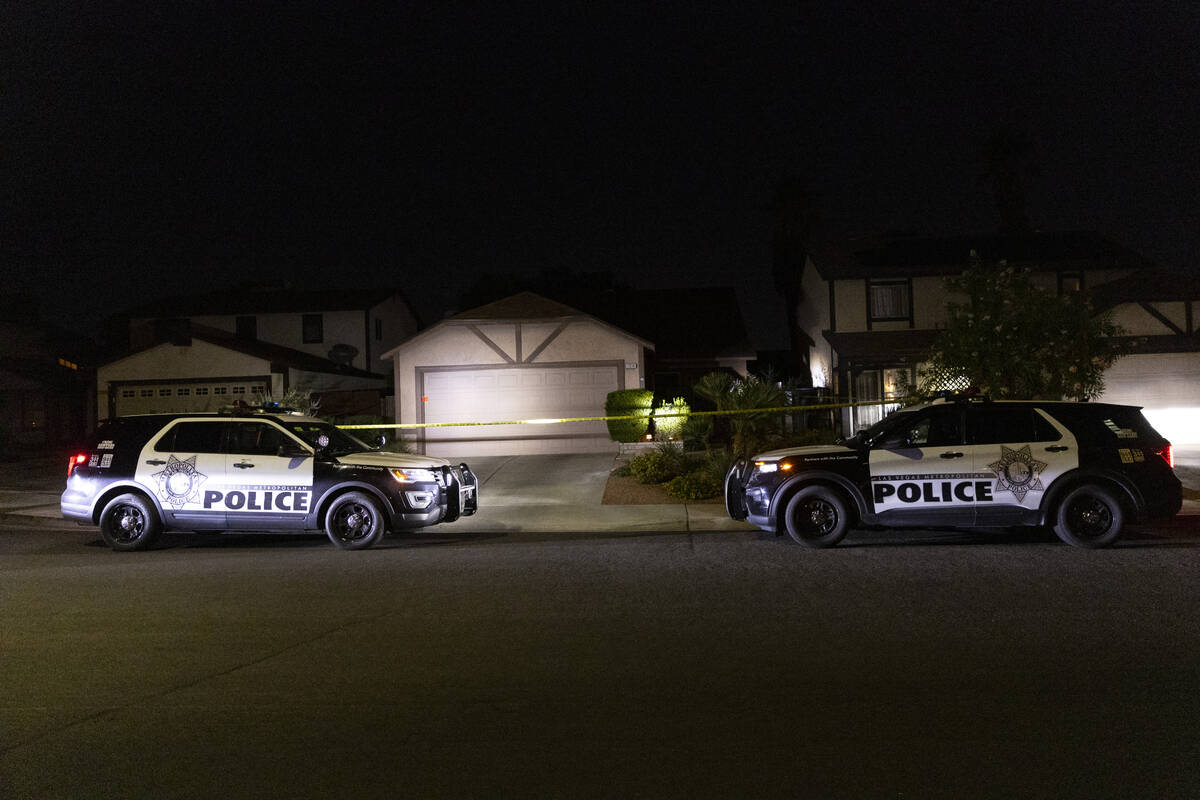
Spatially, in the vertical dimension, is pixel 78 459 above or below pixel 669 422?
below

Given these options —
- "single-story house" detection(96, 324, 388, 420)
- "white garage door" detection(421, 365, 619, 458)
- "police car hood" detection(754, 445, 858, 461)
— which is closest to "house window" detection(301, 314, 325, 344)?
"single-story house" detection(96, 324, 388, 420)

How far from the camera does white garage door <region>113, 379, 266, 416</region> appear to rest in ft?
89.9

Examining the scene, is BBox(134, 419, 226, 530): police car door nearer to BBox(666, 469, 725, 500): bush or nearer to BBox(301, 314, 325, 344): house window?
BBox(666, 469, 725, 500): bush

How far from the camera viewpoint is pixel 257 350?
29.3 metres

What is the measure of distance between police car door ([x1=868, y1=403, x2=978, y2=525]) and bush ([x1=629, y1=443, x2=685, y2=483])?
604cm

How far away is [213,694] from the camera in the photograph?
18.0ft

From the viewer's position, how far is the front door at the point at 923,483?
10516mm

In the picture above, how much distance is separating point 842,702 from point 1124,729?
137cm

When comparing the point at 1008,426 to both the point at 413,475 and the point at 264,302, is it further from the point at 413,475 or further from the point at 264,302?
the point at 264,302

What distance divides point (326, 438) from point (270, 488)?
0.96 m

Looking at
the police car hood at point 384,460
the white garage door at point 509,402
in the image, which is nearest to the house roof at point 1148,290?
the white garage door at point 509,402

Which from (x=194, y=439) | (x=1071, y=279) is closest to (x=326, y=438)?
(x=194, y=439)

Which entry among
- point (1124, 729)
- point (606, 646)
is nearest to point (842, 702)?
point (1124, 729)

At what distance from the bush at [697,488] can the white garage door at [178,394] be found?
54.4 feet
